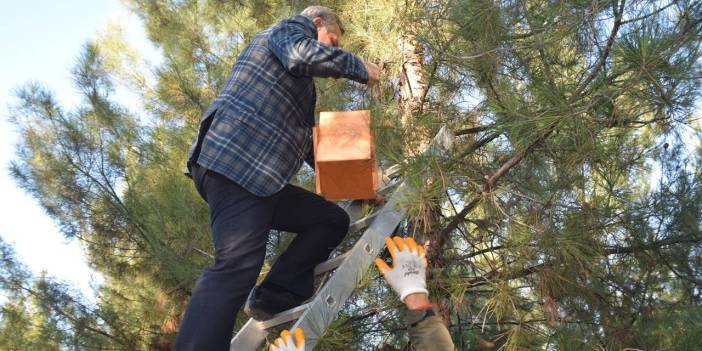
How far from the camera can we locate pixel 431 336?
1.83 m

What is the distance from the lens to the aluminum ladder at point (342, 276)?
78.4 inches

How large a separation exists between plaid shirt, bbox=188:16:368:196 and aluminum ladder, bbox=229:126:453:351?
0.29 metres

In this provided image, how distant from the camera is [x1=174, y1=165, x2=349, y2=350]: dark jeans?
6.09 ft

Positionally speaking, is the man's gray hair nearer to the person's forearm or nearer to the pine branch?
the pine branch

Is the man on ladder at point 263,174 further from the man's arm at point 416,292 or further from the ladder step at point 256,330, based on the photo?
the man's arm at point 416,292

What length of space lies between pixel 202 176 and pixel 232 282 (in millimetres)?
339

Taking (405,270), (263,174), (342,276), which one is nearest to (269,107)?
(263,174)

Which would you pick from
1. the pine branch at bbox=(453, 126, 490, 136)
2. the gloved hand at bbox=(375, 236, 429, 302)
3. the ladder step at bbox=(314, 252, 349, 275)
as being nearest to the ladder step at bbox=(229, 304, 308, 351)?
the ladder step at bbox=(314, 252, 349, 275)

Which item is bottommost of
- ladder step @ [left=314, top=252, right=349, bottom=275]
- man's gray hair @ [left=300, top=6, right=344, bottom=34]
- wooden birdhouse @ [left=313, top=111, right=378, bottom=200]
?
ladder step @ [left=314, top=252, right=349, bottom=275]

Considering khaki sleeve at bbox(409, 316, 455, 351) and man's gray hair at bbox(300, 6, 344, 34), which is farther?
man's gray hair at bbox(300, 6, 344, 34)

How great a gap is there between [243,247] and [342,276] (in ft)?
1.00

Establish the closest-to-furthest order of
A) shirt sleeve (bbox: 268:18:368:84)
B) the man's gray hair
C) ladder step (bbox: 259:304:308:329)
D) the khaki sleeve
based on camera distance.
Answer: the khaki sleeve, shirt sleeve (bbox: 268:18:368:84), ladder step (bbox: 259:304:308:329), the man's gray hair

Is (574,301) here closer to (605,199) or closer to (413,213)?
(605,199)

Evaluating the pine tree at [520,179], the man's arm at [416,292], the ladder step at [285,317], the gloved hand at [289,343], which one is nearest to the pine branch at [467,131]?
the pine tree at [520,179]
